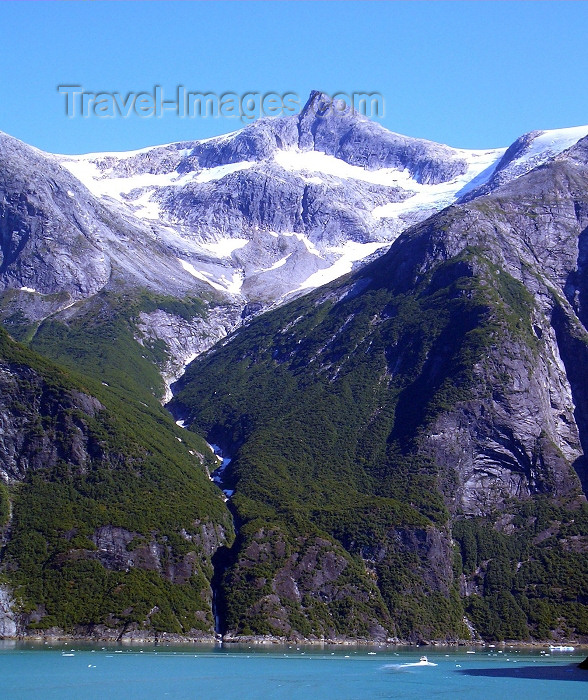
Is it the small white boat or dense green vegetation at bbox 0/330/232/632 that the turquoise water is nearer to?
the small white boat

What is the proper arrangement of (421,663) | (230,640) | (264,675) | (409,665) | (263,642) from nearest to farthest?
(264,675) < (409,665) < (421,663) < (230,640) < (263,642)

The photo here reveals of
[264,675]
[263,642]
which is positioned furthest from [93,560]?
[264,675]

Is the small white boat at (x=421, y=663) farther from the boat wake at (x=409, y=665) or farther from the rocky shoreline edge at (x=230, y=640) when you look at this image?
the rocky shoreline edge at (x=230, y=640)

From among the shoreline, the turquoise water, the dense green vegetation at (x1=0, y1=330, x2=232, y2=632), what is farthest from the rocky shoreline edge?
the turquoise water

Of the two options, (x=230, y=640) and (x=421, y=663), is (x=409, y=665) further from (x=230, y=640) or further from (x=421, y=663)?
(x=230, y=640)

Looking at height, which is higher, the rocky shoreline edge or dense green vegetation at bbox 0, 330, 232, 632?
dense green vegetation at bbox 0, 330, 232, 632

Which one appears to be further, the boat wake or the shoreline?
the shoreline

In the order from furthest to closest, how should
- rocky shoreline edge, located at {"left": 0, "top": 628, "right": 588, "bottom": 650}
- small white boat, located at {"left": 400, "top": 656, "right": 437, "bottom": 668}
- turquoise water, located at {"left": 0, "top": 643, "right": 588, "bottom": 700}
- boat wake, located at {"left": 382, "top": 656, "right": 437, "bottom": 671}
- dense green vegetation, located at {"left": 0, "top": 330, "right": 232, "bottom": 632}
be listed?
dense green vegetation, located at {"left": 0, "top": 330, "right": 232, "bottom": 632}, rocky shoreline edge, located at {"left": 0, "top": 628, "right": 588, "bottom": 650}, small white boat, located at {"left": 400, "top": 656, "right": 437, "bottom": 668}, boat wake, located at {"left": 382, "top": 656, "right": 437, "bottom": 671}, turquoise water, located at {"left": 0, "top": 643, "right": 588, "bottom": 700}

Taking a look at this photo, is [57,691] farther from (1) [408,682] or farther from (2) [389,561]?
(2) [389,561]
